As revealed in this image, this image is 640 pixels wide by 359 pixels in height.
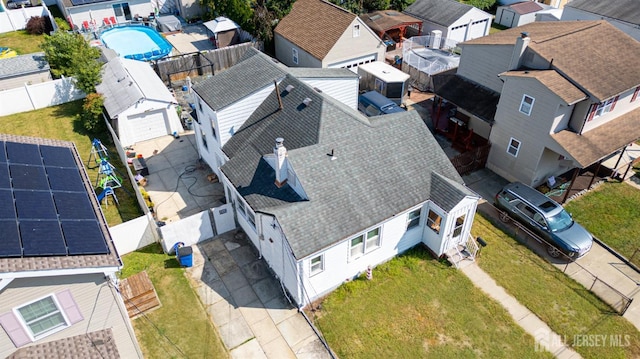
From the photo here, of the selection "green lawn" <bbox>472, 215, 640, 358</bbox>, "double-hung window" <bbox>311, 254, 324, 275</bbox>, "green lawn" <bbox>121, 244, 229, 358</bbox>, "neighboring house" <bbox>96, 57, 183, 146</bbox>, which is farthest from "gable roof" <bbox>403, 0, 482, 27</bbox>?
"green lawn" <bbox>121, 244, 229, 358</bbox>

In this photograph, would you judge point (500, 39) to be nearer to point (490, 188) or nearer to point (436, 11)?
point (490, 188)

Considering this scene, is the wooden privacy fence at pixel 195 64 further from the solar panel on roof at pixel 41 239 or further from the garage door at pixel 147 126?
the solar panel on roof at pixel 41 239

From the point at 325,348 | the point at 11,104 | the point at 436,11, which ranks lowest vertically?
the point at 325,348

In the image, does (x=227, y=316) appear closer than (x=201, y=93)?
Yes

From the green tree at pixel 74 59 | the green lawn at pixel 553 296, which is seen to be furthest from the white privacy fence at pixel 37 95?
the green lawn at pixel 553 296

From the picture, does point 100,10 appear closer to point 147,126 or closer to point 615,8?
point 147,126

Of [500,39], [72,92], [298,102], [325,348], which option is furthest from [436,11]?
[325,348]
